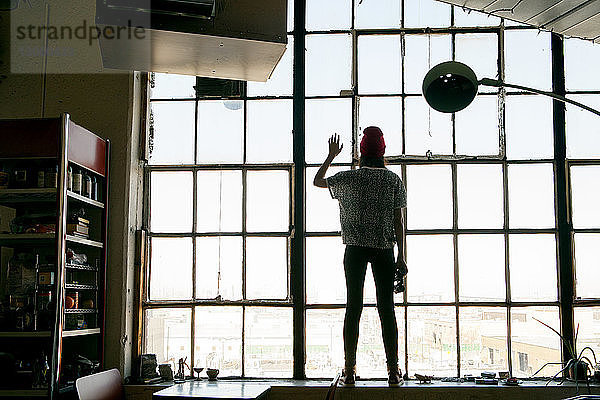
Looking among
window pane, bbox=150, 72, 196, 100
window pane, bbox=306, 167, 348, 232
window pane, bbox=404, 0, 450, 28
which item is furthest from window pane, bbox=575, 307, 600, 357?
window pane, bbox=150, 72, 196, 100

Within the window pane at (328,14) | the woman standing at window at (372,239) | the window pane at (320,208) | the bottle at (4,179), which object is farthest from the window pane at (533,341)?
the bottle at (4,179)

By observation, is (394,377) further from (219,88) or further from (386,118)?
(219,88)

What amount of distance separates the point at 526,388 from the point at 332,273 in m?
1.60

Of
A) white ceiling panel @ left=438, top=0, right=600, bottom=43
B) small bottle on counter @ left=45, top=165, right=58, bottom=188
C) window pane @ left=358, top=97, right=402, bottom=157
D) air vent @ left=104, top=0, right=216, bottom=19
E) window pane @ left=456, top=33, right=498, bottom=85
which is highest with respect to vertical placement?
window pane @ left=456, top=33, right=498, bottom=85

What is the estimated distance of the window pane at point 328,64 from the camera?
5711mm

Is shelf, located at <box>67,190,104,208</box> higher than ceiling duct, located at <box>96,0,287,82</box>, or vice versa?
ceiling duct, located at <box>96,0,287,82</box>

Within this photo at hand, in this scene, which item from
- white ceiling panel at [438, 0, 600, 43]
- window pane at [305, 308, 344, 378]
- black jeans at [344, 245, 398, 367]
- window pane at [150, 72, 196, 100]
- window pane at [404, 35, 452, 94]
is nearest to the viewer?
white ceiling panel at [438, 0, 600, 43]

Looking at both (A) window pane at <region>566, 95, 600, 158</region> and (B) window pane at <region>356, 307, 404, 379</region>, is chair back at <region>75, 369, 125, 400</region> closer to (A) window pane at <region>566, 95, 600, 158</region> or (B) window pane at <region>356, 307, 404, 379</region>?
(B) window pane at <region>356, 307, 404, 379</region>

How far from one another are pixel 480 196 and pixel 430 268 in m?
0.68

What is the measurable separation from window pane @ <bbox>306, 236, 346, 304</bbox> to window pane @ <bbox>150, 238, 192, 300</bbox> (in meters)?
0.93

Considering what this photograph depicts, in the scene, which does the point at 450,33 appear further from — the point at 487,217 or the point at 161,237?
the point at 161,237

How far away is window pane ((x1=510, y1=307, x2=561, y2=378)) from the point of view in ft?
17.5

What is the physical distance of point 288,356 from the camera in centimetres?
547

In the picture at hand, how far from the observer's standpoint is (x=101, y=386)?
14.8ft
